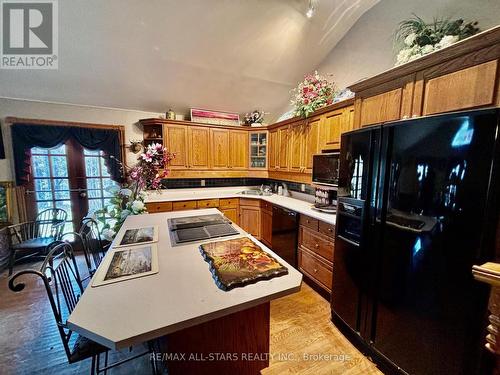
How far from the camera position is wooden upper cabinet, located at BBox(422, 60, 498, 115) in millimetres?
1070

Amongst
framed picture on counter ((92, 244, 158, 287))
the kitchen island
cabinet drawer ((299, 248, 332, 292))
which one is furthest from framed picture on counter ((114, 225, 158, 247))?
cabinet drawer ((299, 248, 332, 292))

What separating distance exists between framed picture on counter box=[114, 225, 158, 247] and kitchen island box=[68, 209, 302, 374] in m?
0.28

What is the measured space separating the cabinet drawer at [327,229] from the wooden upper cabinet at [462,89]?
119 cm

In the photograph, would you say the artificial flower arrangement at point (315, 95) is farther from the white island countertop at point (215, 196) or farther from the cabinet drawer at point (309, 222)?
the cabinet drawer at point (309, 222)

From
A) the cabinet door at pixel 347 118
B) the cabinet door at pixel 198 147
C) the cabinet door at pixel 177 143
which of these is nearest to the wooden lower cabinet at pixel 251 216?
the cabinet door at pixel 198 147

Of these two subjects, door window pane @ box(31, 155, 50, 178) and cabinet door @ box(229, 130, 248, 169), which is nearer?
door window pane @ box(31, 155, 50, 178)

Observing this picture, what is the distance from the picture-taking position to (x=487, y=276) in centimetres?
72

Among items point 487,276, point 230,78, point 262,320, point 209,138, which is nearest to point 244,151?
point 209,138

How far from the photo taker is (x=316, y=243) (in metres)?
2.28

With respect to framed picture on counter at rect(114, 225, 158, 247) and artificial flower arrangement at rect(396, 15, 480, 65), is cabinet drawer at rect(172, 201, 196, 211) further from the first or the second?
artificial flower arrangement at rect(396, 15, 480, 65)

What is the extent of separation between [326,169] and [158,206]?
2.55 metres

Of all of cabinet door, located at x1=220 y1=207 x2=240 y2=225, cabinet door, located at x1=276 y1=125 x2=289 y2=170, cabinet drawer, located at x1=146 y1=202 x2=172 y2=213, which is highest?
cabinet door, located at x1=276 y1=125 x2=289 y2=170

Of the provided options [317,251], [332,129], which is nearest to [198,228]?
[317,251]

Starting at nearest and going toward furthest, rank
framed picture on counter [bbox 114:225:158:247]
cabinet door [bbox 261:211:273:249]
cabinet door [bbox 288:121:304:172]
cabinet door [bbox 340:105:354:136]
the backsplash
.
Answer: framed picture on counter [bbox 114:225:158:247]
cabinet door [bbox 340:105:354:136]
cabinet door [bbox 288:121:304:172]
cabinet door [bbox 261:211:273:249]
the backsplash
